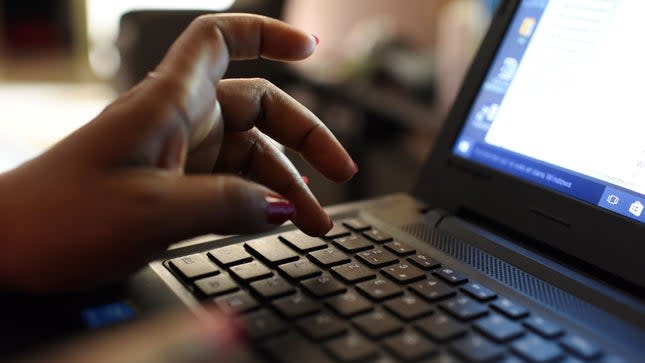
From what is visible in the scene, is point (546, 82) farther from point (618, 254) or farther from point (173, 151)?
point (173, 151)

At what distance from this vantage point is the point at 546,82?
1.86ft

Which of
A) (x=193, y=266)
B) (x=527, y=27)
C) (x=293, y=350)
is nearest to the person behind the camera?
(x=293, y=350)

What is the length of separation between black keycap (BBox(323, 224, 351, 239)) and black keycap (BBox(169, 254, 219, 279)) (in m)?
0.11

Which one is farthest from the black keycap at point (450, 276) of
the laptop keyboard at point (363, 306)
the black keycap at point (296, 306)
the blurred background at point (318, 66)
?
the blurred background at point (318, 66)

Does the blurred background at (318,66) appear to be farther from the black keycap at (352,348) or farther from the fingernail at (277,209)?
the black keycap at (352,348)

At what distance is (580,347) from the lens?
0.39 m

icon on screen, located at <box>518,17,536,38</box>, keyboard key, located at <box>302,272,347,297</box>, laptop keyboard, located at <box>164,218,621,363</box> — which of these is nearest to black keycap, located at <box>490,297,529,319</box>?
laptop keyboard, located at <box>164,218,621,363</box>

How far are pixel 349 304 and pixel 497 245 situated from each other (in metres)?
0.19

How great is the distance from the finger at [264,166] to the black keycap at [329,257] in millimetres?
25

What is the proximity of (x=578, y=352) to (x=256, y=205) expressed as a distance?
0.21m

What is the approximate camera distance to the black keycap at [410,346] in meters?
0.37

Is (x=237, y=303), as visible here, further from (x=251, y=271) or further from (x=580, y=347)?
(x=580, y=347)

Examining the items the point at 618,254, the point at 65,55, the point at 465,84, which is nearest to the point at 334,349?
the point at 618,254

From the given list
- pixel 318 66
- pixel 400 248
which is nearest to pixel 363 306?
pixel 400 248
